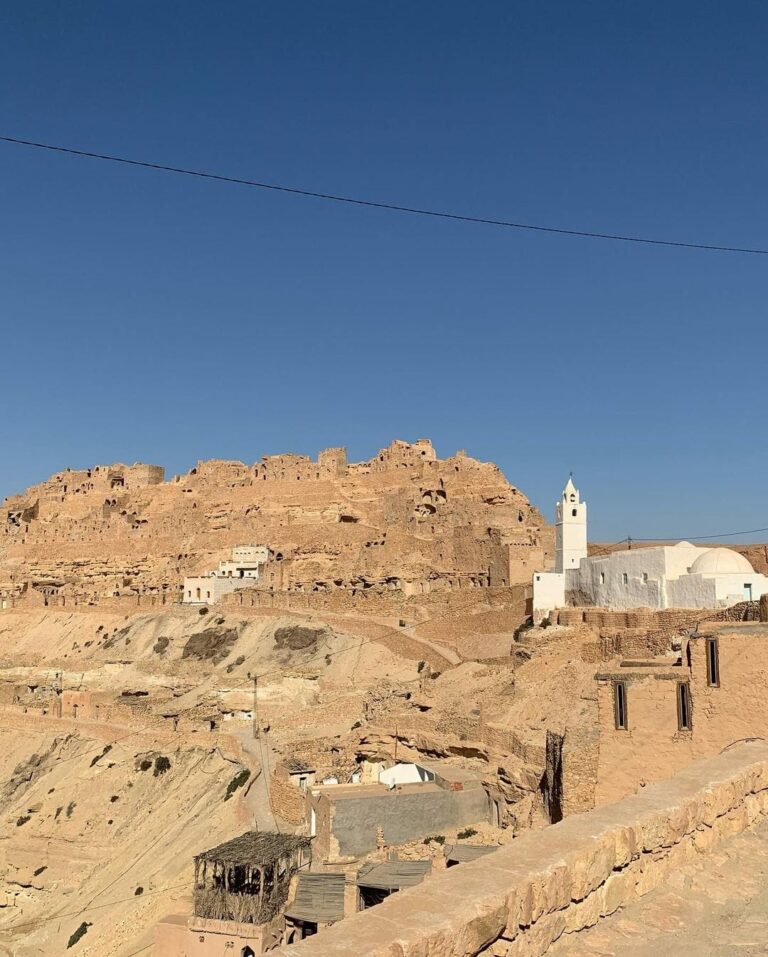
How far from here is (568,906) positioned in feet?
14.5

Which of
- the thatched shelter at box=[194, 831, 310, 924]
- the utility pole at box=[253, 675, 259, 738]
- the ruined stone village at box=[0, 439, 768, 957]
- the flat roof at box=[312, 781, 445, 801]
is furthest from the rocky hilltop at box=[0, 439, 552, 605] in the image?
the thatched shelter at box=[194, 831, 310, 924]

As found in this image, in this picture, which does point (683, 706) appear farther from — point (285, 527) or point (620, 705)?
point (285, 527)

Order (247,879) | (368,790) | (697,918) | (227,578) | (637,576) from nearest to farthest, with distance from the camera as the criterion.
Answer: (697,918)
(247,879)
(368,790)
(637,576)
(227,578)

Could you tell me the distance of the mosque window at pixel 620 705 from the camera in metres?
10.8

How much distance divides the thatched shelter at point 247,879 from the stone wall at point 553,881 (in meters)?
9.85

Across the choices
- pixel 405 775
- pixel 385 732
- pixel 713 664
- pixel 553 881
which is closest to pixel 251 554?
pixel 385 732

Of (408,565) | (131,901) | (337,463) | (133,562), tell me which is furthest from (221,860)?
(133,562)

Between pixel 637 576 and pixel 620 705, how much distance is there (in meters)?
13.1

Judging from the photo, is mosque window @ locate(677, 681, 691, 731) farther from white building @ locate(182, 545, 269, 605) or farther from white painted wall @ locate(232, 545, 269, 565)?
white painted wall @ locate(232, 545, 269, 565)

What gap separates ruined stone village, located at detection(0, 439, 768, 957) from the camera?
501 cm

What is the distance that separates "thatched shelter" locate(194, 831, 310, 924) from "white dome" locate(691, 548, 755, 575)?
1138 cm

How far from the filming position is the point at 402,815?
634 inches

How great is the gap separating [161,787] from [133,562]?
30802 mm

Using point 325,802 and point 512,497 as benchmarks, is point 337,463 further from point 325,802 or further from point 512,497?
point 325,802
